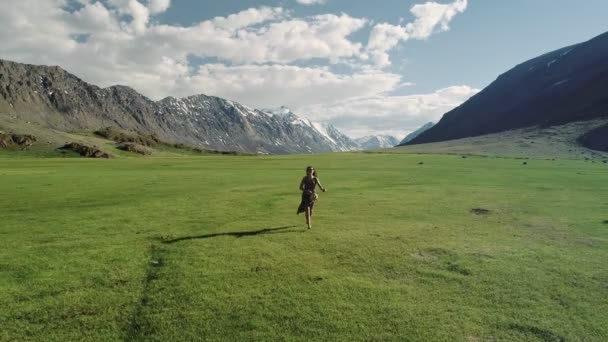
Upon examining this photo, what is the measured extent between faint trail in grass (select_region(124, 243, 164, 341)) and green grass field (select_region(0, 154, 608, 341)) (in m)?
A: 0.07

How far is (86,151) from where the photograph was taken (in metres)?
160

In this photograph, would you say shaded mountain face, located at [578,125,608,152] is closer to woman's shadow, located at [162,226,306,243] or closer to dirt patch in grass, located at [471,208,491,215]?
dirt patch in grass, located at [471,208,491,215]

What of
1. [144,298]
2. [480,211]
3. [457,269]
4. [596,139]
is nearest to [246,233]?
[144,298]

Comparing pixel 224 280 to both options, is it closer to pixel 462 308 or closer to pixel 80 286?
pixel 80 286

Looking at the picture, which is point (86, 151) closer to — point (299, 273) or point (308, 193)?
point (308, 193)

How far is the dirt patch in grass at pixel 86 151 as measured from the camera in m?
157

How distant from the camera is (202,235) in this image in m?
22.2

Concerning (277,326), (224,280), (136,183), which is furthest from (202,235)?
(136,183)

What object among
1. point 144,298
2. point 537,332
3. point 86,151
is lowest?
point 537,332

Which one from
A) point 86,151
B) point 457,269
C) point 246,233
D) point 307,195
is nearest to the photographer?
point 457,269

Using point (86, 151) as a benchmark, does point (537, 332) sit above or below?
below

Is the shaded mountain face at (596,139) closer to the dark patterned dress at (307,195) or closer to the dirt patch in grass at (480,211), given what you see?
the dirt patch in grass at (480,211)

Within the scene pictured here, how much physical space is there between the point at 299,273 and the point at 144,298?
569 cm

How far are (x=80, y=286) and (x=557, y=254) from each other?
20.1 metres
